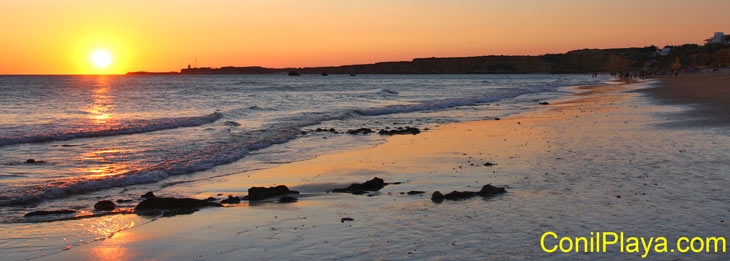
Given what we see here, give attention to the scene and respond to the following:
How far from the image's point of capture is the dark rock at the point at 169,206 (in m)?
7.57

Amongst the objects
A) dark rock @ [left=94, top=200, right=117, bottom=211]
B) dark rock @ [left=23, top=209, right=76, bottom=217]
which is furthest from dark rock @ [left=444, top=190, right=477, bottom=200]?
dark rock @ [left=23, top=209, right=76, bottom=217]

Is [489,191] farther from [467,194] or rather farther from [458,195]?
[458,195]

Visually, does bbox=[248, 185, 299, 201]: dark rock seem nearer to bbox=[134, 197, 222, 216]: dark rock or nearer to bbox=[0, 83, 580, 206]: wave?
bbox=[134, 197, 222, 216]: dark rock

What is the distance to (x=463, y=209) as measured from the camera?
23.0 feet

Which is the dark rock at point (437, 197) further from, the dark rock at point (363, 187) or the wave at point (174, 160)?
the wave at point (174, 160)

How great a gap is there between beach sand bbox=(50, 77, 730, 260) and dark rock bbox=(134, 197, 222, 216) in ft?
1.07

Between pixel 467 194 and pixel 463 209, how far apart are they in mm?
831

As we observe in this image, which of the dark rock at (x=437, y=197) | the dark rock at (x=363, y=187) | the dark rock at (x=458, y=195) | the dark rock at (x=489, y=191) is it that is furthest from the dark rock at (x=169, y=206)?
the dark rock at (x=489, y=191)

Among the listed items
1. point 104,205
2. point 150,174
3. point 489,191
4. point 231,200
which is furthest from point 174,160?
point 489,191

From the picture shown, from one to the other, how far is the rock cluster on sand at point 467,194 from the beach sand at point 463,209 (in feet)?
0.63

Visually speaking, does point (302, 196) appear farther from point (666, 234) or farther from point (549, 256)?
point (666, 234)

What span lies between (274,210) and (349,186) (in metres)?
1.81

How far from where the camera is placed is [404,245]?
5.53m

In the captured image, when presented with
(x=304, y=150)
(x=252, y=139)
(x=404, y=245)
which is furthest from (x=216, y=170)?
(x=404, y=245)
